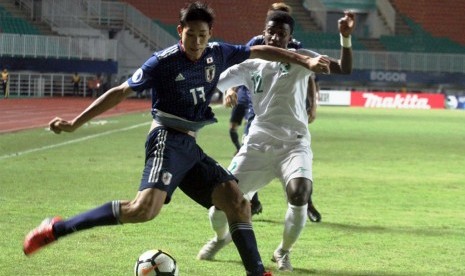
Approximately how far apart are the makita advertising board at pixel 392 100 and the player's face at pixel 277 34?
168 ft

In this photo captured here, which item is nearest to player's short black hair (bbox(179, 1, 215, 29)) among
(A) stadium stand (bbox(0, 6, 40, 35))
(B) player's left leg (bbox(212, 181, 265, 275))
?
(B) player's left leg (bbox(212, 181, 265, 275))

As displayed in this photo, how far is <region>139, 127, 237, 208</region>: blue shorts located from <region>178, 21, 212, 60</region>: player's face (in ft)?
1.86

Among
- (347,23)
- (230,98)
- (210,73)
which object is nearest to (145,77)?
(210,73)

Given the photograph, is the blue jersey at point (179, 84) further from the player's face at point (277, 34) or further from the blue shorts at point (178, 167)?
the player's face at point (277, 34)

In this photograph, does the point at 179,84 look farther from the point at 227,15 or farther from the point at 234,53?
the point at 227,15

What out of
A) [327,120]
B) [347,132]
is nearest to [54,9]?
[327,120]

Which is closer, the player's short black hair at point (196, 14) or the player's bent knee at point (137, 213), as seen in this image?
the player's bent knee at point (137, 213)

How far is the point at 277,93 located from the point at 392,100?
51282mm

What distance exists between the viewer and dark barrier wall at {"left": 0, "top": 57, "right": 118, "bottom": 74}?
172 feet

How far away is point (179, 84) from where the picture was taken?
7.09m

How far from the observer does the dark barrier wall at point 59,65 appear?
172 feet

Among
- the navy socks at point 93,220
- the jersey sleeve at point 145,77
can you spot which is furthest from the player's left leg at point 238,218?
the jersey sleeve at point 145,77

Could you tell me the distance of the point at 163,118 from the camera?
284 inches

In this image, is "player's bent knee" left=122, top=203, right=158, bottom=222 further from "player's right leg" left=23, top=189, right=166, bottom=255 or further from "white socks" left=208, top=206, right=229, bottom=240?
"white socks" left=208, top=206, right=229, bottom=240
